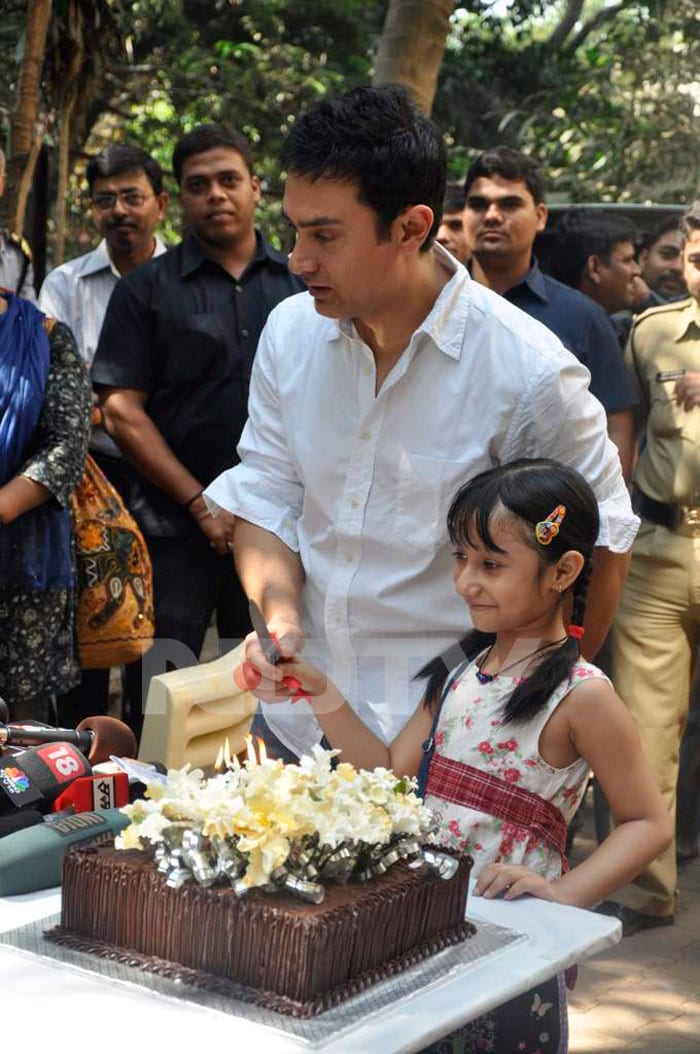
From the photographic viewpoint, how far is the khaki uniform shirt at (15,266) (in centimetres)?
486

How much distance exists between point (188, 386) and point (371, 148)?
7.75 feet

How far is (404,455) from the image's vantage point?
2658 millimetres

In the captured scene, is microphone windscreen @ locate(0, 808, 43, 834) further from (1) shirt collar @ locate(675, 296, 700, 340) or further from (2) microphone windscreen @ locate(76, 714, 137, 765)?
(1) shirt collar @ locate(675, 296, 700, 340)

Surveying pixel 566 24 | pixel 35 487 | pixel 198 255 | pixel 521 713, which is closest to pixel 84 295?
pixel 198 255

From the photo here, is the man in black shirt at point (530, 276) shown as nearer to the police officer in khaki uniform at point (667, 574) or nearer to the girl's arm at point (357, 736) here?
the police officer in khaki uniform at point (667, 574)

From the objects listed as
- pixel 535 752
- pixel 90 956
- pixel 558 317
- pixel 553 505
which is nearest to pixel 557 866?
pixel 535 752

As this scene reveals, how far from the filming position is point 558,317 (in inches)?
183

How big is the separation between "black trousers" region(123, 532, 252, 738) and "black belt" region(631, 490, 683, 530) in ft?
4.30

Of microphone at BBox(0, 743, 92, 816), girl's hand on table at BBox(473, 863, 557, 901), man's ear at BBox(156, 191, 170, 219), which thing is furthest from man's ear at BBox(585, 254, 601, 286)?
girl's hand on table at BBox(473, 863, 557, 901)

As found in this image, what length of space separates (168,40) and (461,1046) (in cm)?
1203

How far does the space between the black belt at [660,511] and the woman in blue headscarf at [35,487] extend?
1.70 meters

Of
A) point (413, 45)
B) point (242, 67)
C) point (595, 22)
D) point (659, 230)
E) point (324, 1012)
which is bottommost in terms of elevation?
point (324, 1012)

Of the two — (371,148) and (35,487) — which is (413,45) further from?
(371,148)

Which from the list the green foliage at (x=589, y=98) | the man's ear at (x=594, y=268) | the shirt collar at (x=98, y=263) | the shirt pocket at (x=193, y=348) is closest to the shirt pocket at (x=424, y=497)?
the shirt pocket at (x=193, y=348)
